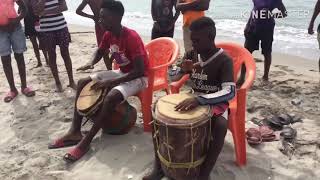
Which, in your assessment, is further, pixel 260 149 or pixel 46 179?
pixel 260 149

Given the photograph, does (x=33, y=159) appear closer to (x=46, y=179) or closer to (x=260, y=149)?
(x=46, y=179)

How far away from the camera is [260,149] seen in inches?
165

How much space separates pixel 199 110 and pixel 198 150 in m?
0.32

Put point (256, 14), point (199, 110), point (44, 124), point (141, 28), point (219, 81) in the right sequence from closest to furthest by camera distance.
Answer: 1. point (199, 110)
2. point (219, 81)
3. point (44, 124)
4. point (256, 14)
5. point (141, 28)

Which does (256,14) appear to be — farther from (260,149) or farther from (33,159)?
(33,159)

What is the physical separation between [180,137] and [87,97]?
1426mm

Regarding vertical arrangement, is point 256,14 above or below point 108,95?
above

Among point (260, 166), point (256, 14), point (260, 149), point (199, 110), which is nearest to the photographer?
point (199, 110)

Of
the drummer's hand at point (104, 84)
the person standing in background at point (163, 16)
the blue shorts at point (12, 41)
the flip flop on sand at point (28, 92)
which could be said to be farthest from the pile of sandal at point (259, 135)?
the blue shorts at point (12, 41)

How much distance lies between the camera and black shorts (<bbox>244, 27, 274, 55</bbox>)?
5.95 metres

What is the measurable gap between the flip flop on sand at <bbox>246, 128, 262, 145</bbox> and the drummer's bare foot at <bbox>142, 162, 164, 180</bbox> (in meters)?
1.03

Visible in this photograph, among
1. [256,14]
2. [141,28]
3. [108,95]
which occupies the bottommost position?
[141,28]

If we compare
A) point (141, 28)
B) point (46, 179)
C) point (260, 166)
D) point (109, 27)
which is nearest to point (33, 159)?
point (46, 179)

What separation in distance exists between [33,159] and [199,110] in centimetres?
186
